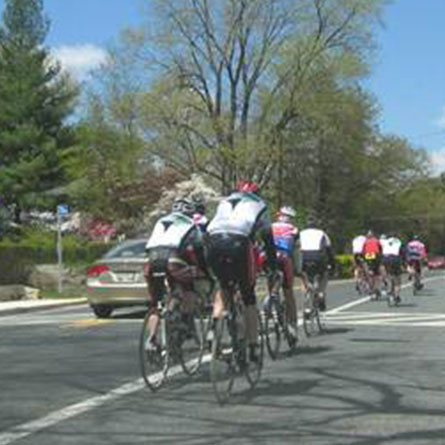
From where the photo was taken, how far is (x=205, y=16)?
5672 centimetres

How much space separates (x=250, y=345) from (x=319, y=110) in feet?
157

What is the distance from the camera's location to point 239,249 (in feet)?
32.3

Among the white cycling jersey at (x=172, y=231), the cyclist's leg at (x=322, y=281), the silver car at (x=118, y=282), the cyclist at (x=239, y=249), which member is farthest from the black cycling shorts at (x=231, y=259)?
the silver car at (x=118, y=282)

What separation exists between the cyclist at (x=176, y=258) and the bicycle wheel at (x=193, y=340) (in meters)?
0.06

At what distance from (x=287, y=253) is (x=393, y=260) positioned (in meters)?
12.0

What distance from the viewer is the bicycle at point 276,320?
40.8ft

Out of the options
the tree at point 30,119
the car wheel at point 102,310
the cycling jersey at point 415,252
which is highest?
the tree at point 30,119

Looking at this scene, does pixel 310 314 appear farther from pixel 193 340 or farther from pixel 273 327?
pixel 193 340

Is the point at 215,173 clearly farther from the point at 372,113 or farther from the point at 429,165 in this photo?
the point at 429,165

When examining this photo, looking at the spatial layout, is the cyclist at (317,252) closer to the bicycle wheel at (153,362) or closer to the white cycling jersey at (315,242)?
the white cycling jersey at (315,242)

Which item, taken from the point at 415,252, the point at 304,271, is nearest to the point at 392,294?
the point at 415,252

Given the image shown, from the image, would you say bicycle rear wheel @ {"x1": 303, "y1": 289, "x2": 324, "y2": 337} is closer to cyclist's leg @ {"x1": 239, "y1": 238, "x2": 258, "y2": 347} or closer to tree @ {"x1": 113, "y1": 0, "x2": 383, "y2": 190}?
cyclist's leg @ {"x1": 239, "y1": 238, "x2": 258, "y2": 347}

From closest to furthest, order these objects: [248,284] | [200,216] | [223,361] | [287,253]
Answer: [223,361] → [248,284] → [200,216] → [287,253]

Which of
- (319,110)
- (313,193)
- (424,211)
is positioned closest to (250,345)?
(319,110)
